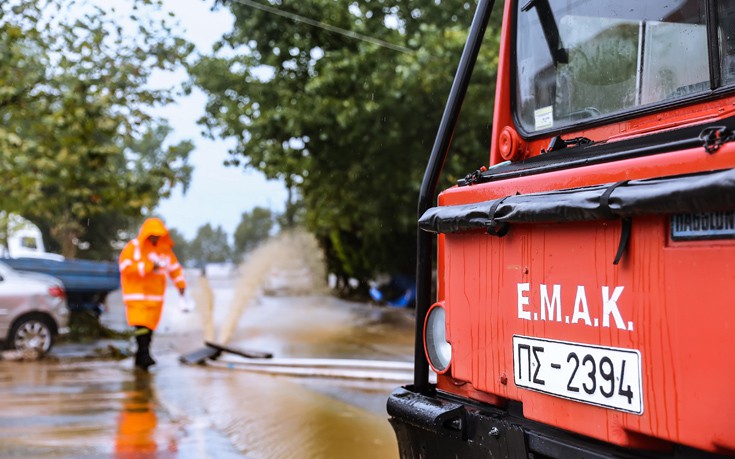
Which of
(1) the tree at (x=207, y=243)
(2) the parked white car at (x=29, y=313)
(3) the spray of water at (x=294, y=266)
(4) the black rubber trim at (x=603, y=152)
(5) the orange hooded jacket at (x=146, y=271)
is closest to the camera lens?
(4) the black rubber trim at (x=603, y=152)

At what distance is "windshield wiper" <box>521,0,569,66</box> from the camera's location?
137 inches

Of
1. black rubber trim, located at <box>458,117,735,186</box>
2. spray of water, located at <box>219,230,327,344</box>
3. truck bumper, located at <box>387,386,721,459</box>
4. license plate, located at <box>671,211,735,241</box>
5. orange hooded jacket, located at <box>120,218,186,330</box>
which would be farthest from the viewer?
spray of water, located at <box>219,230,327,344</box>

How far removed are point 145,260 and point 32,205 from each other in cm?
651

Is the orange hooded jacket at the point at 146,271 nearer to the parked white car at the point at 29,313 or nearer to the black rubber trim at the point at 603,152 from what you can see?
the parked white car at the point at 29,313

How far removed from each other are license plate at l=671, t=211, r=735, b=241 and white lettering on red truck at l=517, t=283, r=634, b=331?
259 mm

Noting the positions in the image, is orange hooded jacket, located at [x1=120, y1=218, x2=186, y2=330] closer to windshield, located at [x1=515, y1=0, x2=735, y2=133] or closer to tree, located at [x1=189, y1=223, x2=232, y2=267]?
windshield, located at [x1=515, y1=0, x2=735, y2=133]

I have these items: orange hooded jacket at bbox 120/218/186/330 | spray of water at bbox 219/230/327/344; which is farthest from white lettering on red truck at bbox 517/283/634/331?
spray of water at bbox 219/230/327/344

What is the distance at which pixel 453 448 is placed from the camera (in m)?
3.06

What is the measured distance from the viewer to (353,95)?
13.4 meters

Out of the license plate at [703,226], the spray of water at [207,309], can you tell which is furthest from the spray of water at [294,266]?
the license plate at [703,226]

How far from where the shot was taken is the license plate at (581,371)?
239 cm

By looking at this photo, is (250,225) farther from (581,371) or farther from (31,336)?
(581,371)

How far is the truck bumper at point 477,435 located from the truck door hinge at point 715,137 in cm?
87

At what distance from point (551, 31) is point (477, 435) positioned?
179 centimetres
